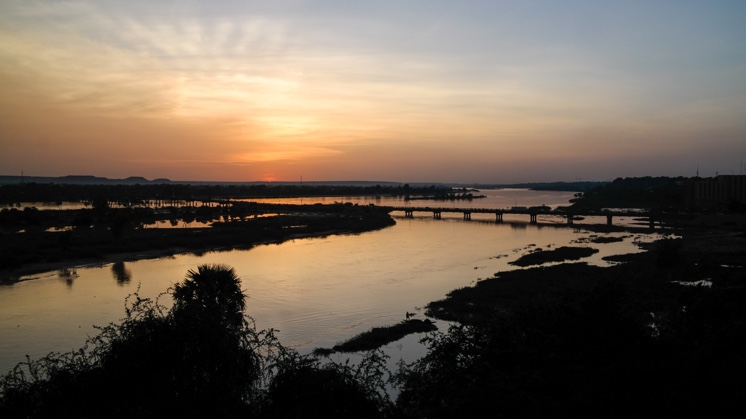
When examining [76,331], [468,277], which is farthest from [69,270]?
[468,277]

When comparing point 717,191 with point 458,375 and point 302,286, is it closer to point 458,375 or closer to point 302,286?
point 302,286

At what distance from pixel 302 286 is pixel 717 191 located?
103276 millimetres

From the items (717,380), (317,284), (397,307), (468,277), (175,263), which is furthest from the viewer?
(175,263)

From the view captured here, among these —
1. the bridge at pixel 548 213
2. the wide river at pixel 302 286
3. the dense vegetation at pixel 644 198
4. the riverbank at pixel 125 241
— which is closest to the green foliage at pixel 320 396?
the wide river at pixel 302 286

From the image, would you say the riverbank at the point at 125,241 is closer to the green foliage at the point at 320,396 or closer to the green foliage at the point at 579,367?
the green foliage at the point at 320,396

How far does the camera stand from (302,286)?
3228 cm

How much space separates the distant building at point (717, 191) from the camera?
102 meters

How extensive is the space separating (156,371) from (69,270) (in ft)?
104

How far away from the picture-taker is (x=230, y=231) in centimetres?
6247

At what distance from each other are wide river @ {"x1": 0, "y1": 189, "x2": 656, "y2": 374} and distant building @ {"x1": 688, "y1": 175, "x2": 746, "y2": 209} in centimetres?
5614

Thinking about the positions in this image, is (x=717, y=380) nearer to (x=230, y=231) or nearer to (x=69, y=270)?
(x=69, y=270)

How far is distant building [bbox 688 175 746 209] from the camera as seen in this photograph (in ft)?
334

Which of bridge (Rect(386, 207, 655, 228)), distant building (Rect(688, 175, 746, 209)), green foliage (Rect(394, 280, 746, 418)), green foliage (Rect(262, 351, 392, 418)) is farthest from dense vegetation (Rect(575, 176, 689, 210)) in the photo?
green foliage (Rect(262, 351, 392, 418))

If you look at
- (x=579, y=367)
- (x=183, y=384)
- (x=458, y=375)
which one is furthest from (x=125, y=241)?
(x=579, y=367)
